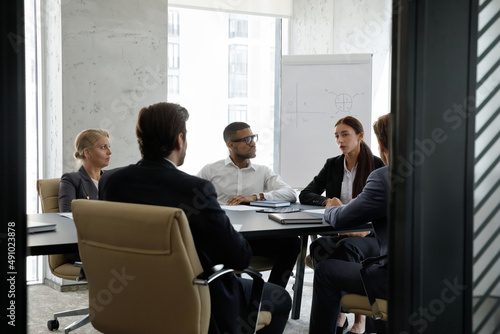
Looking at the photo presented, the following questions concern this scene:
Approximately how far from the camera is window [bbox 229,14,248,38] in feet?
18.5

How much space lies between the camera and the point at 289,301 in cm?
252

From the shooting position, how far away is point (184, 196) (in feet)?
6.58

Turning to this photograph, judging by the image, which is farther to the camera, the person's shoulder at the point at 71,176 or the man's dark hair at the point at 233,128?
the man's dark hair at the point at 233,128

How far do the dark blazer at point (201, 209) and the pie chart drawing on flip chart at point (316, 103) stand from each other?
122 inches

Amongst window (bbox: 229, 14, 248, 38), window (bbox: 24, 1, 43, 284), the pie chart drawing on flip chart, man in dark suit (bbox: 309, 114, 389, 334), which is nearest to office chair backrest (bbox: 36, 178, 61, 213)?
window (bbox: 24, 1, 43, 284)

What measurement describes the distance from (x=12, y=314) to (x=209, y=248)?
1.18m

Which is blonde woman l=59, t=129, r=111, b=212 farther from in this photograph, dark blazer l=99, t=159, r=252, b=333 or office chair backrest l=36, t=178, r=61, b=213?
dark blazer l=99, t=159, r=252, b=333

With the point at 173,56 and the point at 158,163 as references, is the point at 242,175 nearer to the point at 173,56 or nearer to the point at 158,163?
the point at 173,56

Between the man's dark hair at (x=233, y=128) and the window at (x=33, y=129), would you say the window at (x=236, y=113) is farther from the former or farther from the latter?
the window at (x=33, y=129)

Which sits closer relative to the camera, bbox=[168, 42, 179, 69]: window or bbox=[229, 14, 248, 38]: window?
bbox=[168, 42, 179, 69]: window

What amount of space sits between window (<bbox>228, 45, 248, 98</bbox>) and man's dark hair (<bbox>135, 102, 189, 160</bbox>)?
3.46 m

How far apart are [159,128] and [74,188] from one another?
1.43 metres

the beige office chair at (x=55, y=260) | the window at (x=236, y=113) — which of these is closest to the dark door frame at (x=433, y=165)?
the beige office chair at (x=55, y=260)

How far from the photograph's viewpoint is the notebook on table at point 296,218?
2.87 m
